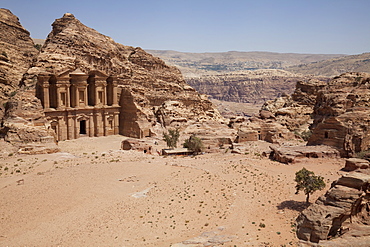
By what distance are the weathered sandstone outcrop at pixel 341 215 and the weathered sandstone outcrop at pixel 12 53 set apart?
111ft

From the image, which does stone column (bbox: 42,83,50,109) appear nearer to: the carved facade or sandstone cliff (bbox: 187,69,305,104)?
the carved facade

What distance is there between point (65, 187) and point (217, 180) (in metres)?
9.70

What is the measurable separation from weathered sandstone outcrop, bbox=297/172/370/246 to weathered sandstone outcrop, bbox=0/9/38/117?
33.7 metres

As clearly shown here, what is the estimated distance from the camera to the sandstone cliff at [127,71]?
4150cm

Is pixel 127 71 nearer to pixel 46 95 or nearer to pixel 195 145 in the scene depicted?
pixel 46 95

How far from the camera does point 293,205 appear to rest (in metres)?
17.4

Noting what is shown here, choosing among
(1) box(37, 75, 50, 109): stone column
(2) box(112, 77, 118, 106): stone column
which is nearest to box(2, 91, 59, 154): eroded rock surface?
(1) box(37, 75, 50, 109): stone column

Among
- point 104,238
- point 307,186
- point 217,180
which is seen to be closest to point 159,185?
point 217,180

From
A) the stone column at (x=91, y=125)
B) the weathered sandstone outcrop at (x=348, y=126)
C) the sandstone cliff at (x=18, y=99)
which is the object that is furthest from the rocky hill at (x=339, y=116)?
the stone column at (x=91, y=125)

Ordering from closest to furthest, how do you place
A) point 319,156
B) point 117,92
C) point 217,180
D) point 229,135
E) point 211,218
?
point 211,218 < point 217,180 < point 319,156 < point 229,135 < point 117,92

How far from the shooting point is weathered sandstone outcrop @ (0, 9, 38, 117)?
1526 inches

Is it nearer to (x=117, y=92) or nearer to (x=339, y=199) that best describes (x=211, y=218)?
(x=339, y=199)

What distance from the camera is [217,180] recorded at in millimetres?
21922

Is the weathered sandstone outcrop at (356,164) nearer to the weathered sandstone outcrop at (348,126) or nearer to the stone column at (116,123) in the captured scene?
the weathered sandstone outcrop at (348,126)
